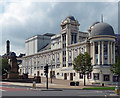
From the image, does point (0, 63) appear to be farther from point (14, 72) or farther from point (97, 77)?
point (97, 77)

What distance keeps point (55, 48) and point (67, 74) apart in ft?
53.3

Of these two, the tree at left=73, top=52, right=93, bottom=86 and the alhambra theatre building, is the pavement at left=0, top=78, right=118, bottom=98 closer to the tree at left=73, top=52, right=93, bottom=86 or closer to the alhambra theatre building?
the tree at left=73, top=52, right=93, bottom=86

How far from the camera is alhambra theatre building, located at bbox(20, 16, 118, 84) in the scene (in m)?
73.6

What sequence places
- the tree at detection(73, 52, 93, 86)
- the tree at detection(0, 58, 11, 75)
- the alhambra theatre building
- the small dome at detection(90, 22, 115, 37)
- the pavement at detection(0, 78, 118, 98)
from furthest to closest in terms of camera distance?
the tree at detection(0, 58, 11, 75), the small dome at detection(90, 22, 115, 37), the alhambra theatre building, the tree at detection(73, 52, 93, 86), the pavement at detection(0, 78, 118, 98)

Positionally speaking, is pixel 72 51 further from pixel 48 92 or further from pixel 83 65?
pixel 48 92

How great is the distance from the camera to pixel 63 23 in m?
93.6

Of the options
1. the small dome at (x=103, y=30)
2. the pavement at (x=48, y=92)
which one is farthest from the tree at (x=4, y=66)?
the pavement at (x=48, y=92)

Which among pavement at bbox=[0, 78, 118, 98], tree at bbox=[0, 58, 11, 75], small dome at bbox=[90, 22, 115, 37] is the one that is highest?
small dome at bbox=[90, 22, 115, 37]

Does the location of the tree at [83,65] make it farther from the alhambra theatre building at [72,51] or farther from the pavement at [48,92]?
the pavement at [48,92]

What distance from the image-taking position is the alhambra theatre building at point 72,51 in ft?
242

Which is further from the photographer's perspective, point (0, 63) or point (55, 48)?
point (55, 48)

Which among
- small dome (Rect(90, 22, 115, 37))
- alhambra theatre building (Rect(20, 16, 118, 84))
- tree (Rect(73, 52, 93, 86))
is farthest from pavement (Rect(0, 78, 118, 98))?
small dome (Rect(90, 22, 115, 37))

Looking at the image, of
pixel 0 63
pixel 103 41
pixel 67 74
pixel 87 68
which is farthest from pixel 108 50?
pixel 0 63

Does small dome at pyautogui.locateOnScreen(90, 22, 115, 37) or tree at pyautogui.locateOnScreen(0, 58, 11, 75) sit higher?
small dome at pyautogui.locateOnScreen(90, 22, 115, 37)
